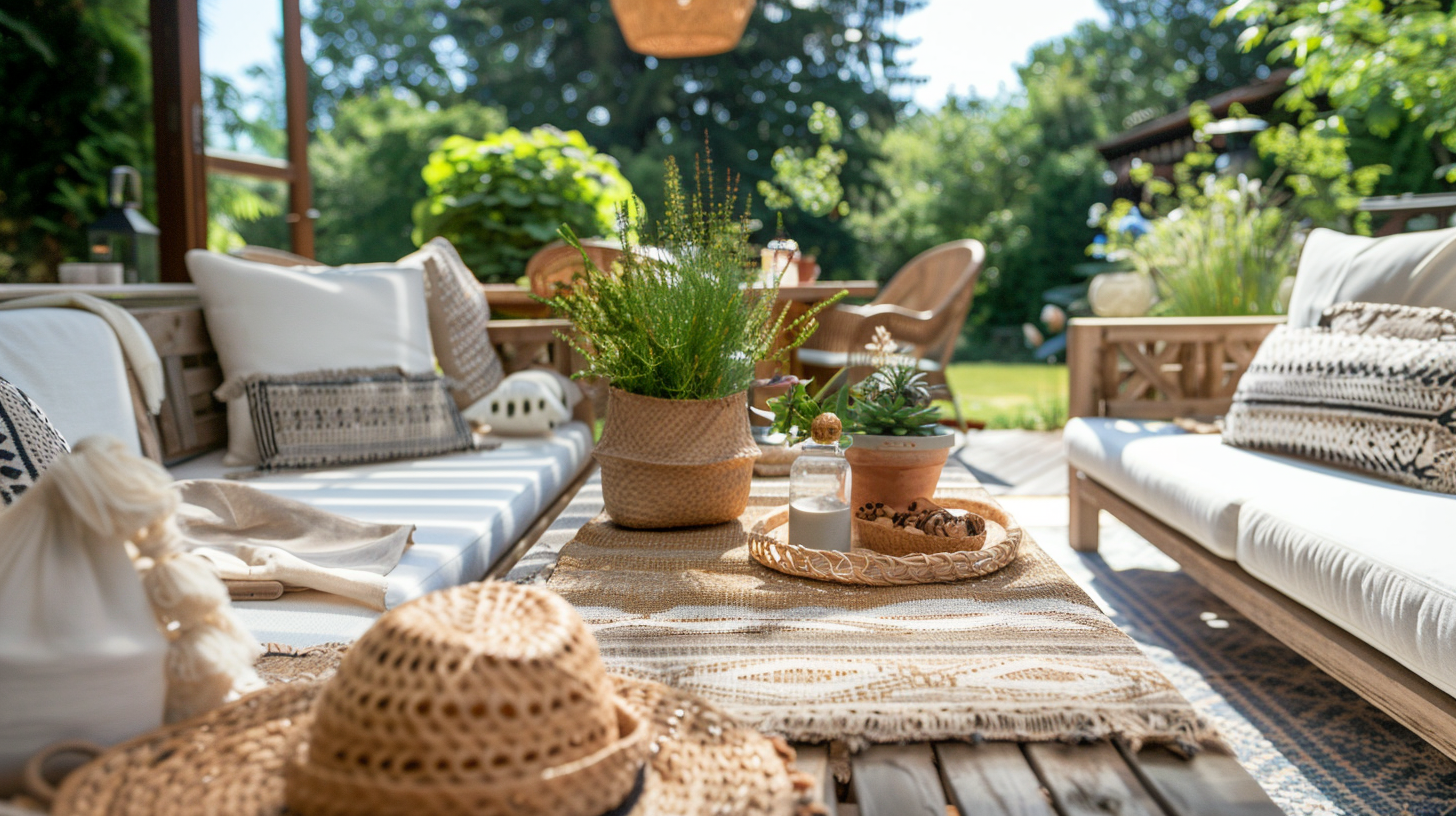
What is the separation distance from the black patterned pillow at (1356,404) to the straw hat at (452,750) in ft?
5.76

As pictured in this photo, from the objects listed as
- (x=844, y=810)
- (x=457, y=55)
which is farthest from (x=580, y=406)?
(x=457, y=55)

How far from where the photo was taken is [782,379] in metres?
1.80

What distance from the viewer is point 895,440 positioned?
1.42 m

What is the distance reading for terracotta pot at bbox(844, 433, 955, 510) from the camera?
1428 millimetres

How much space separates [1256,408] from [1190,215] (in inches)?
93.3

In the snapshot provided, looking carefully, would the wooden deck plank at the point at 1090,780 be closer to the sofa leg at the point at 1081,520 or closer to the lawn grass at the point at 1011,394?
the sofa leg at the point at 1081,520

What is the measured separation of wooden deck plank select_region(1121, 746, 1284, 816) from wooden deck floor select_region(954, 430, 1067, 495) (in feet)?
10.2

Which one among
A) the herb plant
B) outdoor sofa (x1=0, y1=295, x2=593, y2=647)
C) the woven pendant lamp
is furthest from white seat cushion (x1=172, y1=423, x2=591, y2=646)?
the woven pendant lamp

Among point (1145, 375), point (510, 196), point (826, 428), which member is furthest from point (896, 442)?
point (510, 196)

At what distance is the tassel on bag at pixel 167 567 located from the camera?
0.70 m

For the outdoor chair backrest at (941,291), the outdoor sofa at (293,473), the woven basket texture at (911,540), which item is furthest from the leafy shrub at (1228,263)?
the woven basket texture at (911,540)

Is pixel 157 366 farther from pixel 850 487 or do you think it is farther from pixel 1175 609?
pixel 1175 609

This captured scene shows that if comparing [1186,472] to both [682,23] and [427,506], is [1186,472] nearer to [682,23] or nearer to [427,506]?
[427,506]

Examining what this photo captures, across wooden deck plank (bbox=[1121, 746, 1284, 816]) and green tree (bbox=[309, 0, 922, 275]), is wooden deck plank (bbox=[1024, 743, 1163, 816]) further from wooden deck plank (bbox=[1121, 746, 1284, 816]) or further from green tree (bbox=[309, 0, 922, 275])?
green tree (bbox=[309, 0, 922, 275])
